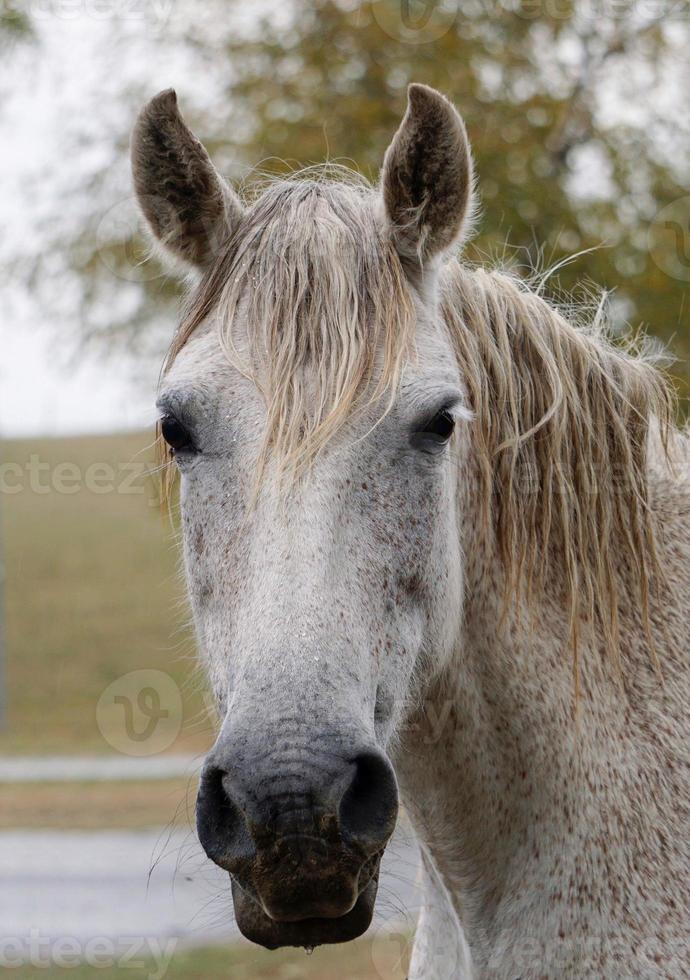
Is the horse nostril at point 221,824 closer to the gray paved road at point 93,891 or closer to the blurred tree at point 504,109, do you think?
the gray paved road at point 93,891

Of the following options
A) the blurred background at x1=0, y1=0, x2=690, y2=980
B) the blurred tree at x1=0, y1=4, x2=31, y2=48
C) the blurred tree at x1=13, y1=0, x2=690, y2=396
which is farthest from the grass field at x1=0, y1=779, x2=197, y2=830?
the blurred tree at x1=0, y1=4, x2=31, y2=48

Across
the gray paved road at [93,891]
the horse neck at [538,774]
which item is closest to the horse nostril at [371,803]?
the horse neck at [538,774]

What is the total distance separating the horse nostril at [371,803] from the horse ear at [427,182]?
1389 millimetres

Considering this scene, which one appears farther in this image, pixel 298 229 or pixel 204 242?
pixel 204 242

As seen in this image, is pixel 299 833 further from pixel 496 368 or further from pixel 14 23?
pixel 14 23

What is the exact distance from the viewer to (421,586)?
2797 millimetres

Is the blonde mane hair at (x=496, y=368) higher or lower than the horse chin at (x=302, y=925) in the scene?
higher

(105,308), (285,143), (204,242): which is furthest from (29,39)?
(204,242)

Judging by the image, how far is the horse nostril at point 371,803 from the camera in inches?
92.5

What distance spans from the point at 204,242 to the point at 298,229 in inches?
14.4

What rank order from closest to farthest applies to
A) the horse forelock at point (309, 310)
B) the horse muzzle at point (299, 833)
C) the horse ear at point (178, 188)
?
the horse muzzle at point (299, 833)
the horse forelock at point (309, 310)
the horse ear at point (178, 188)

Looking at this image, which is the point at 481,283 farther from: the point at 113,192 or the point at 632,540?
the point at 113,192

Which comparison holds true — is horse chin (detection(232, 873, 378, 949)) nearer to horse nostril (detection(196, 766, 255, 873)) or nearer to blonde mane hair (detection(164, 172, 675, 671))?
horse nostril (detection(196, 766, 255, 873))

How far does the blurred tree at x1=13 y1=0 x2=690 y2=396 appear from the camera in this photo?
952 centimetres
